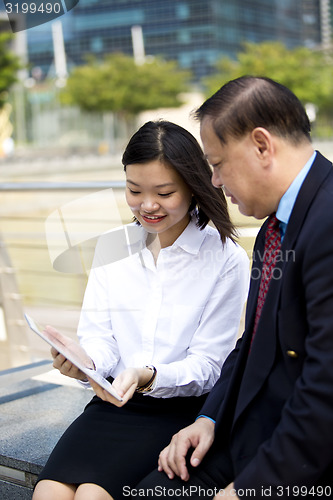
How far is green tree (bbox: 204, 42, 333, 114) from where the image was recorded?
5378 cm

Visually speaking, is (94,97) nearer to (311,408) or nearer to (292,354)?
(292,354)

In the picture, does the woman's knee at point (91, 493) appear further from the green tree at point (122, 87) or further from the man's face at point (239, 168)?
the green tree at point (122, 87)

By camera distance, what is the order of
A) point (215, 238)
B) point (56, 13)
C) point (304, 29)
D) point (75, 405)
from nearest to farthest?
1. point (215, 238)
2. point (56, 13)
3. point (75, 405)
4. point (304, 29)

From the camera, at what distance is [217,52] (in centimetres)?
8531

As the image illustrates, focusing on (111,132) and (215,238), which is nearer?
(215,238)

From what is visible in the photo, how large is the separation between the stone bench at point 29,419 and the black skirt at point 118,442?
Answer: 377 mm

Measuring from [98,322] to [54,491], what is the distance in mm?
580

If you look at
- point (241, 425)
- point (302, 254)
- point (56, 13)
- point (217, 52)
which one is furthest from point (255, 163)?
point (217, 52)

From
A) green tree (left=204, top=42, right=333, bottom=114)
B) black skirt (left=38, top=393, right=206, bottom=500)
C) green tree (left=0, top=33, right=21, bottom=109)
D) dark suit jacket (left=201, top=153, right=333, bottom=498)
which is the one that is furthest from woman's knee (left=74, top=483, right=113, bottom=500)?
green tree (left=204, top=42, right=333, bottom=114)

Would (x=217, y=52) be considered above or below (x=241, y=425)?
below

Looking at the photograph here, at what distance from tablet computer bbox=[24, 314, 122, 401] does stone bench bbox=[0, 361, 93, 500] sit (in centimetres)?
66

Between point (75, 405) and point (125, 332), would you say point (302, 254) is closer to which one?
point (125, 332)

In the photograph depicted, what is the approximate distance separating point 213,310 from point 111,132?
62052mm

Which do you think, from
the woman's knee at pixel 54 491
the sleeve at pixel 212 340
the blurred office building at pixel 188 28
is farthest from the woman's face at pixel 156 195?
the blurred office building at pixel 188 28
